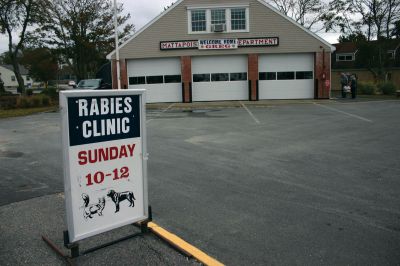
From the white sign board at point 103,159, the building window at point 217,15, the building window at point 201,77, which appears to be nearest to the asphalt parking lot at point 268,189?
the white sign board at point 103,159

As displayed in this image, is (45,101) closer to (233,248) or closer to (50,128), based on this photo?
(50,128)

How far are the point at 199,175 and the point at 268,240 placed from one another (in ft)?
10.4

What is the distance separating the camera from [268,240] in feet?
15.1

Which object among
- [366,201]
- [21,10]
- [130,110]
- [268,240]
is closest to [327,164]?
[366,201]

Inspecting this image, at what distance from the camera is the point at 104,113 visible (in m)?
4.38

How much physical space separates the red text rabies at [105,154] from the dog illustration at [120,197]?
0.41 meters

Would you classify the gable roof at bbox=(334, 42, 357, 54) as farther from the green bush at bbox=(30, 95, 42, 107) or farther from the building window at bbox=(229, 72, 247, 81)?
the green bush at bbox=(30, 95, 42, 107)

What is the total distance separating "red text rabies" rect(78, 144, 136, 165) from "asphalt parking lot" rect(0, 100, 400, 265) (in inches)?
45.7

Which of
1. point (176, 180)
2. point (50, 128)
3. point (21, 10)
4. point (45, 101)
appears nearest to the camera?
point (176, 180)

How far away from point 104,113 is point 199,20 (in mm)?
25868

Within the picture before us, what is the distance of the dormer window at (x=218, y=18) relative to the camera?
94.4 feet

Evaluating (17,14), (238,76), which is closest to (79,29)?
(17,14)

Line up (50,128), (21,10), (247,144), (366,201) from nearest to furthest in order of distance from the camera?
(366,201) < (247,144) < (50,128) < (21,10)

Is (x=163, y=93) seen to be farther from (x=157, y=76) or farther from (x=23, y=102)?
(x=23, y=102)
